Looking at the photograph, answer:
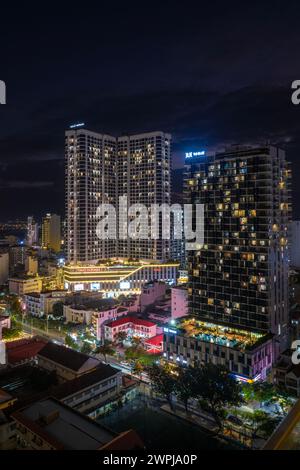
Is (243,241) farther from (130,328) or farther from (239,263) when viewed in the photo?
(130,328)

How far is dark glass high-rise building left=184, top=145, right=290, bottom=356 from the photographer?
109 ft

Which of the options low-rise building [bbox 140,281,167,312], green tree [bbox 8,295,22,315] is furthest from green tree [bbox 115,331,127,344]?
green tree [bbox 8,295,22,315]

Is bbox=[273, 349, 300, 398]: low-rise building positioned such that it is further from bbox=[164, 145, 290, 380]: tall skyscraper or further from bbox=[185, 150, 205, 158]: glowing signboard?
bbox=[185, 150, 205, 158]: glowing signboard

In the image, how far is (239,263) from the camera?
34.8m

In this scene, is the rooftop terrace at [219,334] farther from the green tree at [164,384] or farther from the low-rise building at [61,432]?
the low-rise building at [61,432]

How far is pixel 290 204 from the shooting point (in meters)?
36.2

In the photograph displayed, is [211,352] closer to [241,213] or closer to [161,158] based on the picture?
[241,213]

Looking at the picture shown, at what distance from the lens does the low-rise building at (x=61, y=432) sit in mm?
17062

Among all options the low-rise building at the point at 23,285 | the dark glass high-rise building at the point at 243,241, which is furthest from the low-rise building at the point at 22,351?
the low-rise building at the point at 23,285

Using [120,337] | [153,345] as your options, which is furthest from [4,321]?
[153,345]

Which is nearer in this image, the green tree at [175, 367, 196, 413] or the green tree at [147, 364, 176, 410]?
the green tree at [175, 367, 196, 413]

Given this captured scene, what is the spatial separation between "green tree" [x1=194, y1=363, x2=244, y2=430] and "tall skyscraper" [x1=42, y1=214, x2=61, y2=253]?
101 m

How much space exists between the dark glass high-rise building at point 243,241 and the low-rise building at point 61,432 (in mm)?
19662
